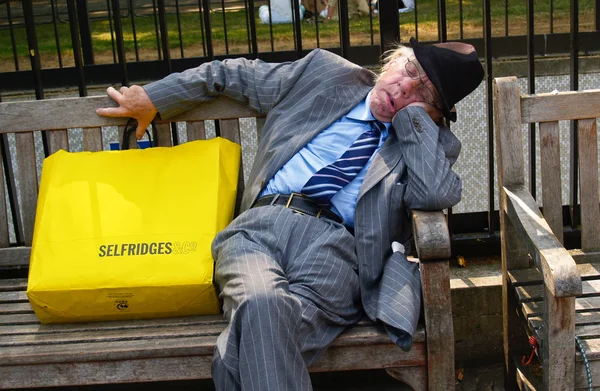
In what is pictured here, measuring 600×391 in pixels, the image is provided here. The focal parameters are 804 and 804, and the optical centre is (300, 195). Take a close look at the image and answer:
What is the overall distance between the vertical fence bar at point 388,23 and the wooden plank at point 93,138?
4.05 ft

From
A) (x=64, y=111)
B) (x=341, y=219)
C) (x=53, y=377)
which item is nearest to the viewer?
(x=53, y=377)

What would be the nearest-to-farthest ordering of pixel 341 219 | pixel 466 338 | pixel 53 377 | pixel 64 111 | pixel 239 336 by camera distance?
1. pixel 239 336
2. pixel 53 377
3. pixel 341 219
4. pixel 64 111
5. pixel 466 338

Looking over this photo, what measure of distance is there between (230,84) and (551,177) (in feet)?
4.35

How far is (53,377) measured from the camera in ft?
8.92

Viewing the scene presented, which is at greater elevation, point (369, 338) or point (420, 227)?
point (420, 227)

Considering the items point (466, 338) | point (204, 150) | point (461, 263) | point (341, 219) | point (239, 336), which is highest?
point (204, 150)

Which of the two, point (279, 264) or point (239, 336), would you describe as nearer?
point (239, 336)

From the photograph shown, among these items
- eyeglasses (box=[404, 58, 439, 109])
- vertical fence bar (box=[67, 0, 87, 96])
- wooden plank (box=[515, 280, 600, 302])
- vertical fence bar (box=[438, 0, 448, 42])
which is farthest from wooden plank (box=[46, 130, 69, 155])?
wooden plank (box=[515, 280, 600, 302])

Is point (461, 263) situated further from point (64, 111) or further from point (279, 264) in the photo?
point (64, 111)

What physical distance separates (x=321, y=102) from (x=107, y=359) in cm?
124

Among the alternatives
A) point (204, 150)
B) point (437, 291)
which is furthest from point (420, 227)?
point (204, 150)

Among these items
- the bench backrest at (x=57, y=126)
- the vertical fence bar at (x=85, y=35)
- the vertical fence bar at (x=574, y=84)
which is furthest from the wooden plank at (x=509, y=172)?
the vertical fence bar at (x=85, y=35)

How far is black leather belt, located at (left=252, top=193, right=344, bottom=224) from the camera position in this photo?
2961mm

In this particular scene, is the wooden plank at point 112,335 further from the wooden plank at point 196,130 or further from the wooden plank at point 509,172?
the wooden plank at point 509,172
